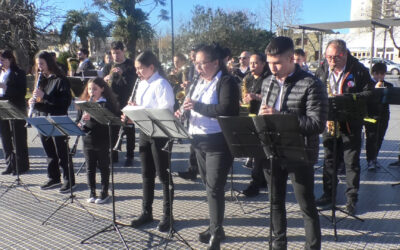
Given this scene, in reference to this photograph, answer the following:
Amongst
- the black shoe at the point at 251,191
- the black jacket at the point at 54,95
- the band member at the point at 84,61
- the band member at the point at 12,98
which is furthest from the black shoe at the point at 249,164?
the band member at the point at 84,61

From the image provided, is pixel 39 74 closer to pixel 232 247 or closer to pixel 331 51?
pixel 232 247

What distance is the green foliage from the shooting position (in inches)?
→ 1241

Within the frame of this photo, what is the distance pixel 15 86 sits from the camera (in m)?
5.81

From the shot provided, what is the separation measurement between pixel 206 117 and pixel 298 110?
0.91 meters

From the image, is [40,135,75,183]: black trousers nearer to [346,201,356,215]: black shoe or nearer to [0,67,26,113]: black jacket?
[0,67,26,113]: black jacket

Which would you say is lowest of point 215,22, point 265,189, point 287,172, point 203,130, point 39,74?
point 265,189

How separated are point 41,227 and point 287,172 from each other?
2.84 meters

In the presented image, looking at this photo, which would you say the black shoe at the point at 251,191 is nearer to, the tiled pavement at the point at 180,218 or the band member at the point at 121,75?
the tiled pavement at the point at 180,218

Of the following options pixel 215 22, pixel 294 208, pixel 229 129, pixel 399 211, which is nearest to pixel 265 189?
pixel 294 208

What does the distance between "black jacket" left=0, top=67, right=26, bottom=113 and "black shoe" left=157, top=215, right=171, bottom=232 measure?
321 centimetres

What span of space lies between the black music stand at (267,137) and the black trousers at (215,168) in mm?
439

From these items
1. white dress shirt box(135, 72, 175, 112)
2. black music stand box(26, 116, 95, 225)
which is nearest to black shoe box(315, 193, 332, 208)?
white dress shirt box(135, 72, 175, 112)

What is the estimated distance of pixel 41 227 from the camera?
413 centimetres

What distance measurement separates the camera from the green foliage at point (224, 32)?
31516mm
